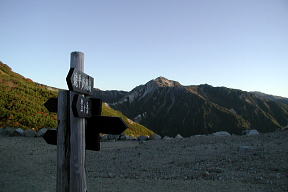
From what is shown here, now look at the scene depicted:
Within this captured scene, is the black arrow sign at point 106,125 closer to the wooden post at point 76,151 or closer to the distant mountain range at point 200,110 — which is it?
the wooden post at point 76,151

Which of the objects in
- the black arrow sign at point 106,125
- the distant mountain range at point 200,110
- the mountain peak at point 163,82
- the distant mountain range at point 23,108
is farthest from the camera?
the mountain peak at point 163,82

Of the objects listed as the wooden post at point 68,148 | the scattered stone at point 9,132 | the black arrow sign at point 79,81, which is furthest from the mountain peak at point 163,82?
the wooden post at point 68,148

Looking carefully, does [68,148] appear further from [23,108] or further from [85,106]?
[23,108]

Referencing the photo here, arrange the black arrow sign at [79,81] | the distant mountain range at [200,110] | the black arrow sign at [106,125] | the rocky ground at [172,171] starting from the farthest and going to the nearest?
the distant mountain range at [200,110] < the rocky ground at [172,171] < the black arrow sign at [106,125] < the black arrow sign at [79,81]

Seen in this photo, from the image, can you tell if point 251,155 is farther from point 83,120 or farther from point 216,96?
point 216,96

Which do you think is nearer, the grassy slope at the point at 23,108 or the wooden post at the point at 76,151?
the wooden post at the point at 76,151

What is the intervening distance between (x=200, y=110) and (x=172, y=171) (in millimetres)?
119251

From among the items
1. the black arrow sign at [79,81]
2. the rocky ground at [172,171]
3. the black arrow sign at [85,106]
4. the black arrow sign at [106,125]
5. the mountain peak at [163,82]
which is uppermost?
the mountain peak at [163,82]

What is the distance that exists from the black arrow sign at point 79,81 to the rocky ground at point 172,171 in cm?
390

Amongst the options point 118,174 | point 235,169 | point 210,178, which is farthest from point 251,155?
point 118,174

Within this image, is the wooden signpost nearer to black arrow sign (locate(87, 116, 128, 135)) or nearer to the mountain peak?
black arrow sign (locate(87, 116, 128, 135))

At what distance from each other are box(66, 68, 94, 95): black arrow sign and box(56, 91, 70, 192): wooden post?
15 centimetres

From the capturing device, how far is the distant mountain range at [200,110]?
370 feet

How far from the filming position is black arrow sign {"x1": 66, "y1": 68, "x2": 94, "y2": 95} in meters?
2.84
